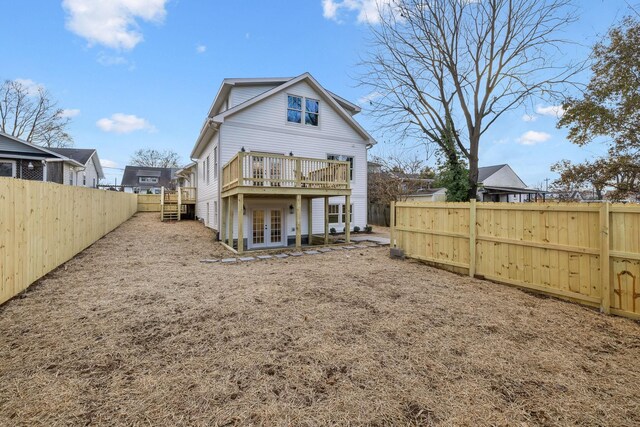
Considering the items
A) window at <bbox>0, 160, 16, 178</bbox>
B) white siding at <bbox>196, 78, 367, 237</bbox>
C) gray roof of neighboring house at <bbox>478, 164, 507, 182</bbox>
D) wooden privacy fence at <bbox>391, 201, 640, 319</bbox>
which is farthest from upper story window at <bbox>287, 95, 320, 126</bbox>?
gray roof of neighboring house at <bbox>478, 164, 507, 182</bbox>

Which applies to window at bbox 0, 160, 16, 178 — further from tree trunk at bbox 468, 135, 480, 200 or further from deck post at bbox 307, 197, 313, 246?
tree trunk at bbox 468, 135, 480, 200

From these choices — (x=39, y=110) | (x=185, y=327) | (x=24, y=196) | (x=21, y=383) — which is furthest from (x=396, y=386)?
(x=39, y=110)

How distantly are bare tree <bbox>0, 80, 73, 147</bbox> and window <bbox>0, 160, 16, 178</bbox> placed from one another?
1759 cm

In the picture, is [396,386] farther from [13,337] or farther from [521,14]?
[521,14]

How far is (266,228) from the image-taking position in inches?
468

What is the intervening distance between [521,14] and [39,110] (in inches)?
1534

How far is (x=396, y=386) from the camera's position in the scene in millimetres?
2535

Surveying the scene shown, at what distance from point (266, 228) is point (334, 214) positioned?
4080mm

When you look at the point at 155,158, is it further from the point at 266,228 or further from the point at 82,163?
the point at 266,228

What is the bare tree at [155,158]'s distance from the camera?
48875 mm

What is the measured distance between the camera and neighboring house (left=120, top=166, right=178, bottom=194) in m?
42.1

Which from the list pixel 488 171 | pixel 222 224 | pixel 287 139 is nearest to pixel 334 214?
pixel 287 139

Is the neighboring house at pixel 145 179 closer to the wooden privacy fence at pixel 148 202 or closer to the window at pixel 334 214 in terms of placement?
the wooden privacy fence at pixel 148 202

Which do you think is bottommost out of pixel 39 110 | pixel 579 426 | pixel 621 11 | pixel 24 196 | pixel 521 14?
pixel 579 426
